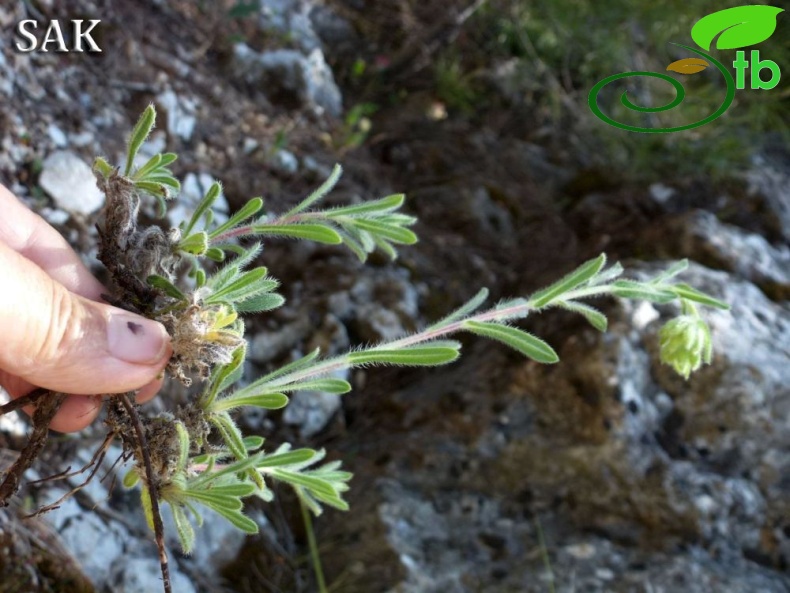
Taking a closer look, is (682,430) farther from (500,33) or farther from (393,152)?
(500,33)

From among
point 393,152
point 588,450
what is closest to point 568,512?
point 588,450

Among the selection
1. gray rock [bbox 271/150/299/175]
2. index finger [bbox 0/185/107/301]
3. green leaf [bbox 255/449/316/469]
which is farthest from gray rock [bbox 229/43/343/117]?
green leaf [bbox 255/449/316/469]

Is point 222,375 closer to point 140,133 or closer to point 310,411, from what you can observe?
point 140,133

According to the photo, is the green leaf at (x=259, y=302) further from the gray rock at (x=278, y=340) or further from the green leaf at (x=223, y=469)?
the gray rock at (x=278, y=340)

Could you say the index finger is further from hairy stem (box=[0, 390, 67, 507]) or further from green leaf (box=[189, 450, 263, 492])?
green leaf (box=[189, 450, 263, 492])

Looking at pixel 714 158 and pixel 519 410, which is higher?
pixel 714 158

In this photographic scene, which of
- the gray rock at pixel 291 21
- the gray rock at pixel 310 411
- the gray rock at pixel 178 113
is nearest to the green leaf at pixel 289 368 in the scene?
the gray rock at pixel 310 411

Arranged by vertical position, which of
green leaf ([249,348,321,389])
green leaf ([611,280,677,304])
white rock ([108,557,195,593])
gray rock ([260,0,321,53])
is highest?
gray rock ([260,0,321,53])
